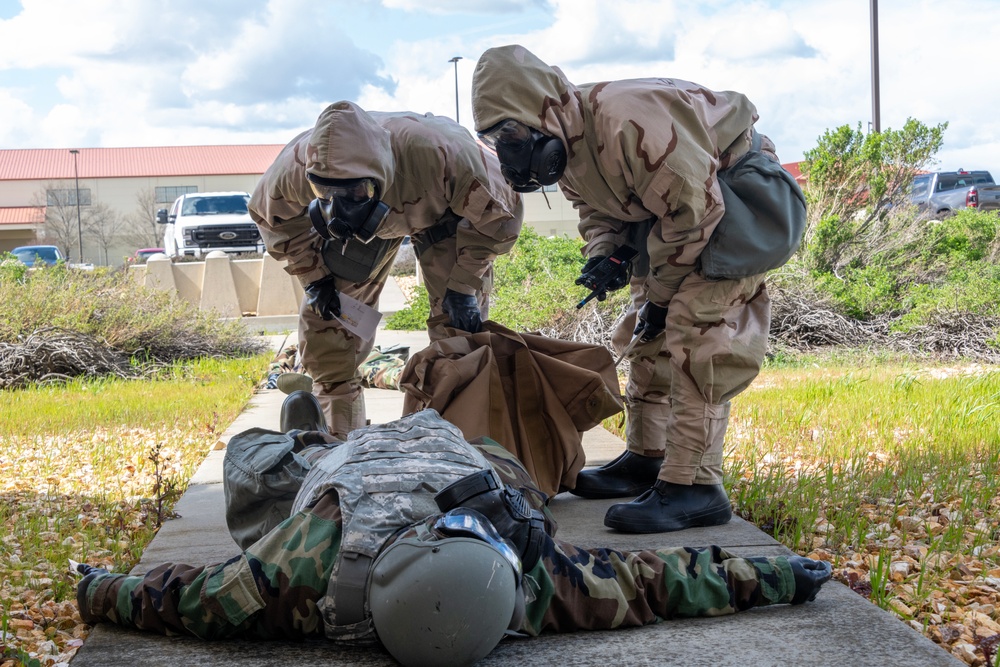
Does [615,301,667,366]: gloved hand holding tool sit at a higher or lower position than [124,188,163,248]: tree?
lower

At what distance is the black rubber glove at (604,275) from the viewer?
3.93 metres

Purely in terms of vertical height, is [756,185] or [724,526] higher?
[756,185]

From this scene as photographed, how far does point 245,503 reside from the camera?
10.2 ft

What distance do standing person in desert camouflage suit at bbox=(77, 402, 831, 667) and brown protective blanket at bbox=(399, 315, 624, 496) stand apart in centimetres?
93

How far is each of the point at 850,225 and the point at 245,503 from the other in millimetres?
9375

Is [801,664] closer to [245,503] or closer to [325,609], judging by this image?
[325,609]

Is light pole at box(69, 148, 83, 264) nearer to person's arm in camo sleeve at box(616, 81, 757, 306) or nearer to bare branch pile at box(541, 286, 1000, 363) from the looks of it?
bare branch pile at box(541, 286, 1000, 363)

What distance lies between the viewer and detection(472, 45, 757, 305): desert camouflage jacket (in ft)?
10.9

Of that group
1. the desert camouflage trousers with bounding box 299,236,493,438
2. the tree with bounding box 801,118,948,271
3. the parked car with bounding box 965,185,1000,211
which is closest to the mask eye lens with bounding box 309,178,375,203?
the desert camouflage trousers with bounding box 299,236,493,438

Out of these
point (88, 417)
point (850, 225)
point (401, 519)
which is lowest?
point (88, 417)

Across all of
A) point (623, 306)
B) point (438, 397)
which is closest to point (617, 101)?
point (438, 397)

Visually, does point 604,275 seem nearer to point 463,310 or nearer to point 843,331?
point 463,310

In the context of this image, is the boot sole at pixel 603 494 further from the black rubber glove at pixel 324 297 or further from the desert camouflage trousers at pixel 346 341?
the black rubber glove at pixel 324 297

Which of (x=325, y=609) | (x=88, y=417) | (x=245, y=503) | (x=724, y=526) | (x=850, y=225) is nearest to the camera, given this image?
(x=325, y=609)
